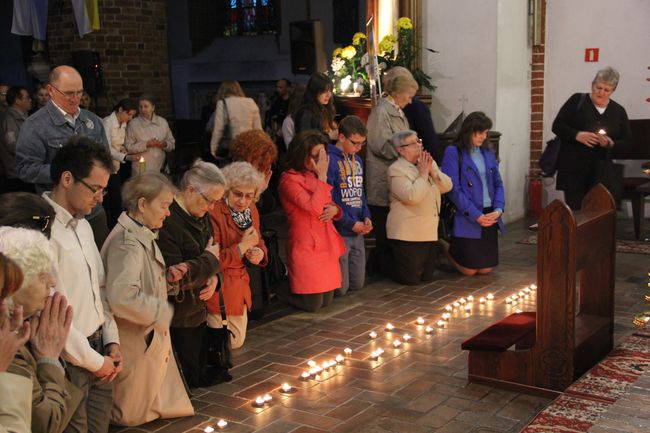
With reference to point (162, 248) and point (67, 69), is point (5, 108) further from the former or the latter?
point (162, 248)

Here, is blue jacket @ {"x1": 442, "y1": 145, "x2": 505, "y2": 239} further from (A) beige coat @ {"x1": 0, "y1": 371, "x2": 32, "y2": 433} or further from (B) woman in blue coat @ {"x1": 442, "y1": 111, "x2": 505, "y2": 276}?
(A) beige coat @ {"x1": 0, "y1": 371, "x2": 32, "y2": 433}

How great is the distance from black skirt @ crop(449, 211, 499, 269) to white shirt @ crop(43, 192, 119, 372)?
439 centimetres

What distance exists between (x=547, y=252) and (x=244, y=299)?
2113mm

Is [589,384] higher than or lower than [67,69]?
lower

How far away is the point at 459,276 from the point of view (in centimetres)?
795

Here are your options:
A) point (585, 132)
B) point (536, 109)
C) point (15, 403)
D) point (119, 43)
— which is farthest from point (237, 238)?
point (119, 43)

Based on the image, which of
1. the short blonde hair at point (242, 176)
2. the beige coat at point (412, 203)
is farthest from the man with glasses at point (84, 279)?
the beige coat at point (412, 203)

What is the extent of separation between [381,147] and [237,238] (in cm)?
246

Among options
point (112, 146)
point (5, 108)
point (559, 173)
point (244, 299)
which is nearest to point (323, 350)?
point (244, 299)

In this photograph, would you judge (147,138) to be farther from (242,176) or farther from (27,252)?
(27,252)

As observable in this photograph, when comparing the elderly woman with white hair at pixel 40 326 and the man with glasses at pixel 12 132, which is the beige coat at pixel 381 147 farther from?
the elderly woman with white hair at pixel 40 326

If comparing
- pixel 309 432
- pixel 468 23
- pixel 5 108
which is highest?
pixel 468 23

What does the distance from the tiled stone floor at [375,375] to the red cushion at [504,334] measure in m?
0.26

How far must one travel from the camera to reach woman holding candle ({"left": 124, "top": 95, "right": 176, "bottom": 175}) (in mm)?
10242
